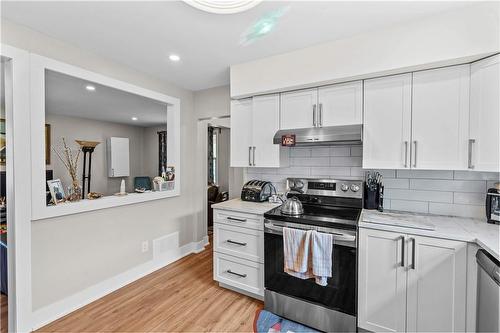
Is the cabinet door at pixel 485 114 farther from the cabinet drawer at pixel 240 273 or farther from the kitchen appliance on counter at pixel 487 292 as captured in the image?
the cabinet drawer at pixel 240 273

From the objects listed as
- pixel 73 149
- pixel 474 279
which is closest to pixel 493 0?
pixel 474 279

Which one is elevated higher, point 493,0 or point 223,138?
point 493,0

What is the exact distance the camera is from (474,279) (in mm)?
1462

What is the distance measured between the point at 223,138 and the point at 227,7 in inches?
166

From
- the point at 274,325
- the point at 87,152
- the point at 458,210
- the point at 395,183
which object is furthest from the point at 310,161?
the point at 87,152

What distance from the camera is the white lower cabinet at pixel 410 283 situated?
1.52 m

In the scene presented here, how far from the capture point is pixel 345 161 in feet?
7.83

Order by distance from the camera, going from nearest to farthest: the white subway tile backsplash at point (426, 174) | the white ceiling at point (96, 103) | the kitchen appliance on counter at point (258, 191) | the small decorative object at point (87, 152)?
the white subway tile backsplash at point (426, 174)
the kitchen appliance on counter at point (258, 191)
the white ceiling at point (96, 103)
the small decorative object at point (87, 152)

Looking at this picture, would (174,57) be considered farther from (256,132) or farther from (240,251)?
(240,251)

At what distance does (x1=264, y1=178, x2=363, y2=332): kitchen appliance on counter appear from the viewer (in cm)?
179

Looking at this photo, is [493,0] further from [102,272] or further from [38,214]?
[102,272]

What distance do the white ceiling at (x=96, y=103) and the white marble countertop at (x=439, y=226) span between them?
2888 millimetres

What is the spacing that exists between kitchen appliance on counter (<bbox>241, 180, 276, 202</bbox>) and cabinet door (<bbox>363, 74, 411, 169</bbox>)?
1.08 metres

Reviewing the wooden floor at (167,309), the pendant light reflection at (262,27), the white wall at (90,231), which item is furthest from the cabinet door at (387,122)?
the white wall at (90,231)
